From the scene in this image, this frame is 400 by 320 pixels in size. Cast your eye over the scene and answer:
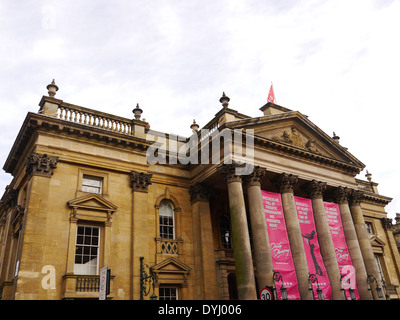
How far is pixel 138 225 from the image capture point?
55.0 ft

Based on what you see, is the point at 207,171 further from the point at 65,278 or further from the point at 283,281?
the point at 65,278

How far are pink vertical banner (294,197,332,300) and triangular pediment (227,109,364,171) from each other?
3.20m

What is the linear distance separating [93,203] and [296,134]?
39.5 feet

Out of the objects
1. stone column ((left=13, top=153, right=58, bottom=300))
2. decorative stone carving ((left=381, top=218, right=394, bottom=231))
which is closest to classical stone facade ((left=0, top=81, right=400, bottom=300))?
stone column ((left=13, top=153, right=58, bottom=300))

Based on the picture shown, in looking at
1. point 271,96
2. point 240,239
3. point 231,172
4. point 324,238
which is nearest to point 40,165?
point 231,172

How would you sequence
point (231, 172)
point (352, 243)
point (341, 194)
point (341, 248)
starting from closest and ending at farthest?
point (231, 172) < point (341, 248) < point (352, 243) < point (341, 194)

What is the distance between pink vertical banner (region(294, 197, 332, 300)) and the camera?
17.3 meters

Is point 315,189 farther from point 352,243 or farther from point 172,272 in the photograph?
point 172,272

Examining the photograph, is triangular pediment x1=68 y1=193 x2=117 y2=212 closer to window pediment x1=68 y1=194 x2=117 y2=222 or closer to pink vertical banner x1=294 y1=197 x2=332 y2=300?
window pediment x1=68 y1=194 x2=117 y2=222

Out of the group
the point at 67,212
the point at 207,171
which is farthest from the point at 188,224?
the point at 67,212

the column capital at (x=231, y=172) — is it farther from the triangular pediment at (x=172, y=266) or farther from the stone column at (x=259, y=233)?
the triangular pediment at (x=172, y=266)

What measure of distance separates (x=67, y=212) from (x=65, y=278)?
275 centimetres

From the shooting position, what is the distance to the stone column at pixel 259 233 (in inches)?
609

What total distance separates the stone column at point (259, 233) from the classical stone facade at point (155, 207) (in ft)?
0.15
